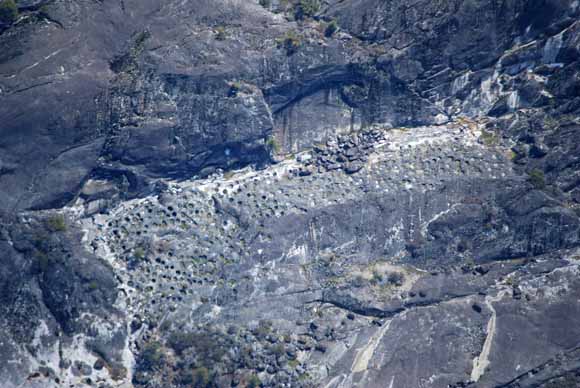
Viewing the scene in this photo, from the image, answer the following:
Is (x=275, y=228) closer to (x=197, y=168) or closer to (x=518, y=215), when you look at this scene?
(x=197, y=168)

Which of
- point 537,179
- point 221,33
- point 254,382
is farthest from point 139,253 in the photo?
point 537,179

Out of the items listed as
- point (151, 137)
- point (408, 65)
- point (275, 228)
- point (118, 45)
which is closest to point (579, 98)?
point (408, 65)

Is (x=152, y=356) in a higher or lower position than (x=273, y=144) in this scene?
lower

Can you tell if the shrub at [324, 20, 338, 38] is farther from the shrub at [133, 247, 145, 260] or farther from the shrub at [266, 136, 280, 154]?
the shrub at [133, 247, 145, 260]

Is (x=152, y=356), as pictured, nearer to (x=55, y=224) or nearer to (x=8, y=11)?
(x=55, y=224)

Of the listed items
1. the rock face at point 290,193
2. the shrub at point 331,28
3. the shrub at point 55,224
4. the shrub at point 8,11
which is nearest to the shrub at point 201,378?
the rock face at point 290,193

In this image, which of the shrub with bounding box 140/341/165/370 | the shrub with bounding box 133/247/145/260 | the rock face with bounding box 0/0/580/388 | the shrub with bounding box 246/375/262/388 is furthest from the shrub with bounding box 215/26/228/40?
the shrub with bounding box 246/375/262/388
